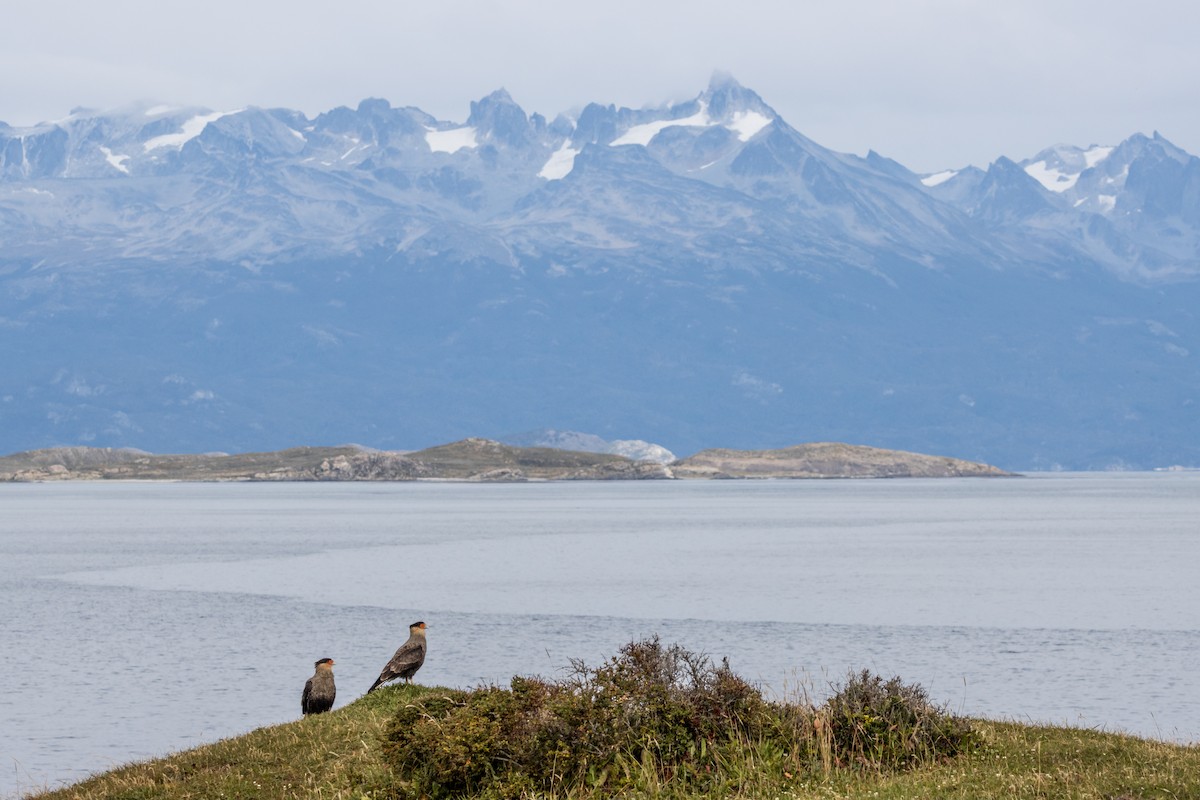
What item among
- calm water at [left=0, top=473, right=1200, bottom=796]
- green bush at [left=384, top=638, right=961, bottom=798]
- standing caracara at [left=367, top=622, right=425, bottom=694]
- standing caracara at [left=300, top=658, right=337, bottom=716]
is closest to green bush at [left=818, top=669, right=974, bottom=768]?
green bush at [left=384, top=638, right=961, bottom=798]

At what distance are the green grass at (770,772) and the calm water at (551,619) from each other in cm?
746

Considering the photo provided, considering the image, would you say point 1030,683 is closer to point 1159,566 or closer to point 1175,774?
point 1175,774

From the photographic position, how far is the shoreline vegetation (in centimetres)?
2178

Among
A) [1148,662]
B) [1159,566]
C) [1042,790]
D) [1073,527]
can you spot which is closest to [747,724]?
[1042,790]

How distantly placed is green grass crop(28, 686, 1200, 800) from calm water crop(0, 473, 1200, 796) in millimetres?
7458

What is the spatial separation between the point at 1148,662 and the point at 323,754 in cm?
3809

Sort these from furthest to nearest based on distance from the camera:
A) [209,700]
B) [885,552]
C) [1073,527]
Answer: [1073,527], [885,552], [209,700]

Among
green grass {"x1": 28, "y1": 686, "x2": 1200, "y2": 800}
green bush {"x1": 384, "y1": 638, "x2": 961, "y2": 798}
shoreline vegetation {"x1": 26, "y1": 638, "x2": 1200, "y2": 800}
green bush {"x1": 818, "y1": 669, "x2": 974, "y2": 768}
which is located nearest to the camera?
green grass {"x1": 28, "y1": 686, "x2": 1200, "y2": 800}

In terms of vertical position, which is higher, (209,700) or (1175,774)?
(1175,774)

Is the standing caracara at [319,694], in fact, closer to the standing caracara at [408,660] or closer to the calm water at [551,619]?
the standing caracara at [408,660]

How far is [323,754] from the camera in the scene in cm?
2573

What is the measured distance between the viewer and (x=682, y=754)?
2311cm

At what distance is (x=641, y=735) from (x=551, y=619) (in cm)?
4679

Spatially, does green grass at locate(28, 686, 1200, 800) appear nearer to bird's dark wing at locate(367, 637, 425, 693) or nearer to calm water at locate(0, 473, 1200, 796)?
bird's dark wing at locate(367, 637, 425, 693)
